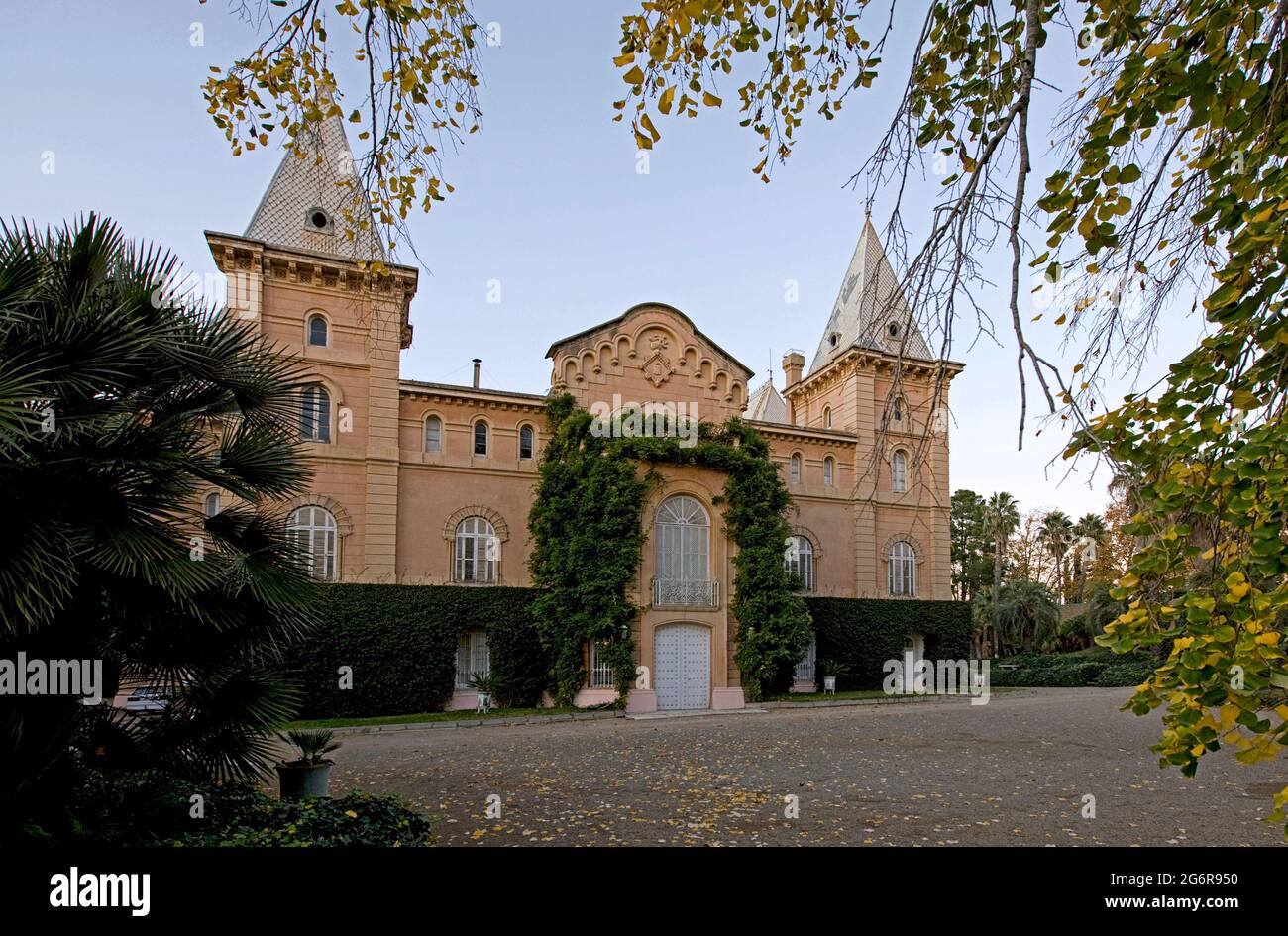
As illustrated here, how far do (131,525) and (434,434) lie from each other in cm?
1943

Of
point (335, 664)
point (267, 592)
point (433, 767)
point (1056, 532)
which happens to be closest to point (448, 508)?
point (335, 664)

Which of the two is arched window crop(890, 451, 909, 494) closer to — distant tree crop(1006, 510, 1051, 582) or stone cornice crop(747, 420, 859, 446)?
stone cornice crop(747, 420, 859, 446)

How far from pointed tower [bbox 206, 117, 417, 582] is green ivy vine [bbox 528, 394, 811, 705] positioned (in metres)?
4.94

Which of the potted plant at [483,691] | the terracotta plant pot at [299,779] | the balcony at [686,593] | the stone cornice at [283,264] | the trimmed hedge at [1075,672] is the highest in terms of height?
the stone cornice at [283,264]

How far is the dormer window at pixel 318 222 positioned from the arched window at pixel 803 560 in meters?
19.3

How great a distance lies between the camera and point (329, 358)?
23.8m

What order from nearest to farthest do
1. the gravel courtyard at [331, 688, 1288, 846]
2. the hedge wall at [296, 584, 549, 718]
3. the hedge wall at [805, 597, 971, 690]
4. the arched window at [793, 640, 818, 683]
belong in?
1. the gravel courtyard at [331, 688, 1288, 846]
2. the hedge wall at [296, 584, 549, 718]
3. the arched window at [793, 640, 818, 683]
4. the hedge wall at [805, 597, 971, 690]

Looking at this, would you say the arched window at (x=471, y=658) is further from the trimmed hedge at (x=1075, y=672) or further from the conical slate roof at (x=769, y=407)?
the trimmed hedge at (x=1075, y=672)

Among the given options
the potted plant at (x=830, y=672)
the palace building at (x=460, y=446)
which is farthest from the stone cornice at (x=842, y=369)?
the potted plant at (x=830, y=672)

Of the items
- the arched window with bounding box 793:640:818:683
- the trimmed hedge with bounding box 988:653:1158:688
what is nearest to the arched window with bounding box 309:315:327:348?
A: the arched window with bounding box 793:640:818:683

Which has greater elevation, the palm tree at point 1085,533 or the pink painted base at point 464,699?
the palm tree at point 1085,533

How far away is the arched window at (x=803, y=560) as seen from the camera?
98.1 ft

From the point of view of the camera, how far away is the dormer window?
24.4m
